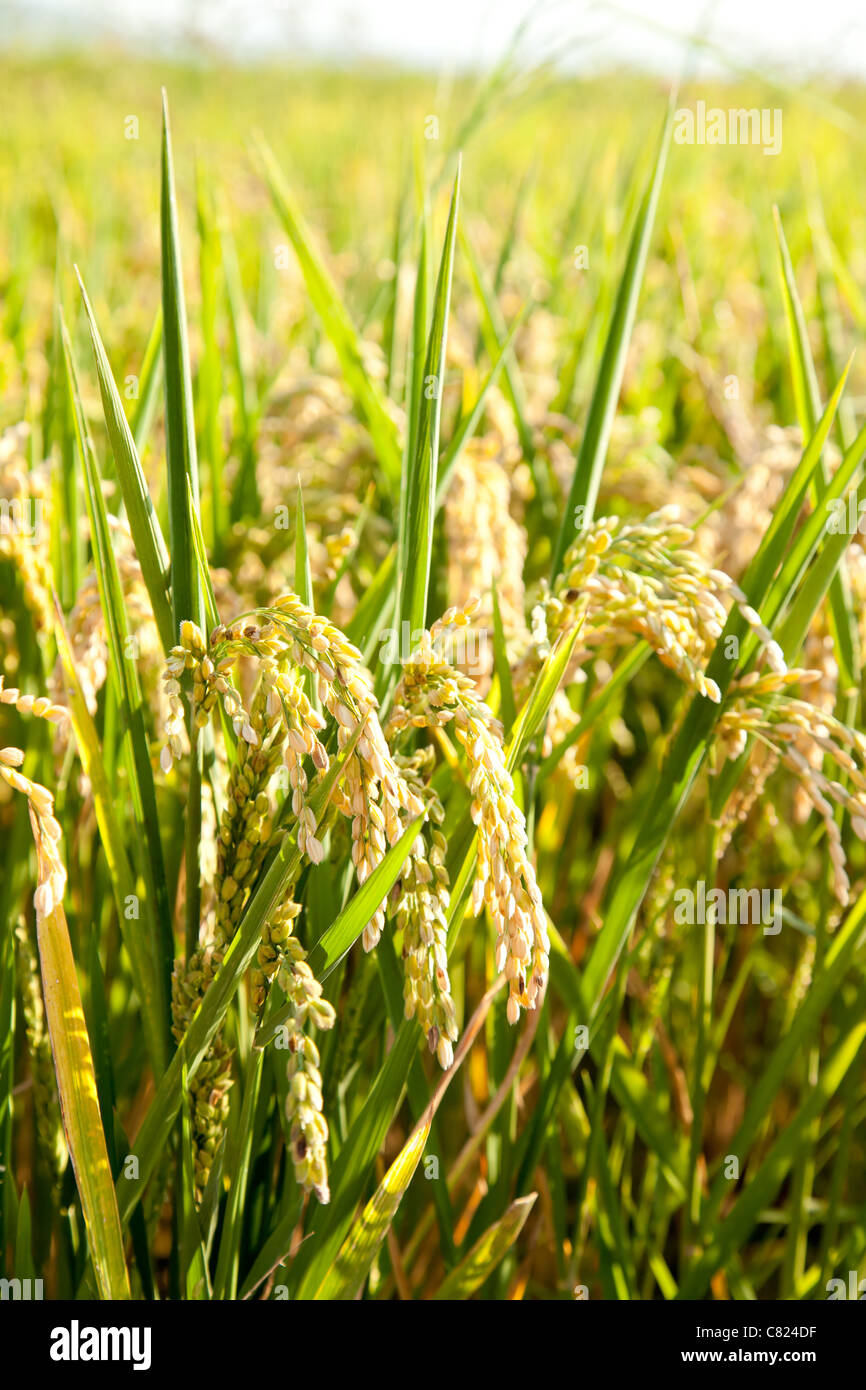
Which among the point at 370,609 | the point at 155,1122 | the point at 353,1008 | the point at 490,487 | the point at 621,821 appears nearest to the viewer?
the point at 155,1122

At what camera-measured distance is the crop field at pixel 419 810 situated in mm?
717

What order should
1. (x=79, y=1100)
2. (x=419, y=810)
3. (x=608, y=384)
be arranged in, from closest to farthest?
(x=419, y=810) < (x=79, y=1100) < (x=608, y=384)

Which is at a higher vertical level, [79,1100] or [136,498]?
[136,498]

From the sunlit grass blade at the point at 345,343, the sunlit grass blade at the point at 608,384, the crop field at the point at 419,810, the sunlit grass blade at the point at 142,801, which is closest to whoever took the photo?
the crop field at the point at 419,810

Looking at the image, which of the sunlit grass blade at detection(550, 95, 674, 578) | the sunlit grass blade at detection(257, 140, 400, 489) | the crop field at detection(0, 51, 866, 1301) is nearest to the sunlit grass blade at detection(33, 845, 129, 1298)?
the crop field at detection(0, 51, 866, 1301)

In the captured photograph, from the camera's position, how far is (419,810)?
66 cm

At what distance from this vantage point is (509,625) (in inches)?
42.8

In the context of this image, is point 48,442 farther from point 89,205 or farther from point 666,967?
point 89,205

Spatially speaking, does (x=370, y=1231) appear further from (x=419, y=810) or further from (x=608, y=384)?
(x=608, y=384)

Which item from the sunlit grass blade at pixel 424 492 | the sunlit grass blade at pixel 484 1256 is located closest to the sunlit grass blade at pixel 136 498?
Result: the sunlit grass blade at pixel 424 492

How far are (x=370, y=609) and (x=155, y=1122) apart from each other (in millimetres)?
494

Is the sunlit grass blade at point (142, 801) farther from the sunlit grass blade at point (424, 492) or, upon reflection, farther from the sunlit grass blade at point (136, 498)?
the sunlit grass blade at point (424, 492)

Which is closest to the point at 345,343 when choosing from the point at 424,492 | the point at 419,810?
the point at 424,492
